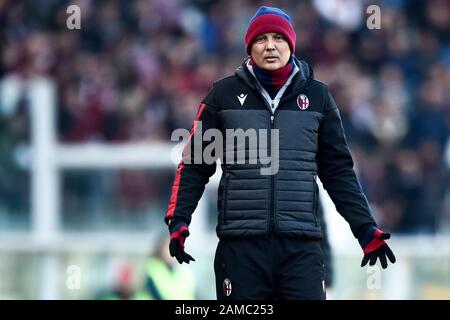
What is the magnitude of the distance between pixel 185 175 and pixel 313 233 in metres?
0.68

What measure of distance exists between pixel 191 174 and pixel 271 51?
2.27ft

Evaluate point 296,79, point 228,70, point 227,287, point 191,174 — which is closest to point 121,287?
point 228,70

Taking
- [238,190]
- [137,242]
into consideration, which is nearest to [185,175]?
Result: [238,190]

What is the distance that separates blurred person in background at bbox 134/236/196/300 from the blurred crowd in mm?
2405

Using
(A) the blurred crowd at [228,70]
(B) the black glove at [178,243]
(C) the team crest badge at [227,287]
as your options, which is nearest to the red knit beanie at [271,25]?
(B) the black glove at [178,243]

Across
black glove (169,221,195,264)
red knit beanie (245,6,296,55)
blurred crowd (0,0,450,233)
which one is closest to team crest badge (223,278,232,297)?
black glove (169,221,195,264)

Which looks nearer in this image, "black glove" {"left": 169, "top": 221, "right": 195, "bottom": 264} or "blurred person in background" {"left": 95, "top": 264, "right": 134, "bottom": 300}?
"black glove" {"left": 169, "top": 221, "right": 195, "bottom": 264}

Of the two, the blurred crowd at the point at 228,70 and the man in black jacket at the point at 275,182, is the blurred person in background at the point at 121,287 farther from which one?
the man in black jacket at the point at 275,182

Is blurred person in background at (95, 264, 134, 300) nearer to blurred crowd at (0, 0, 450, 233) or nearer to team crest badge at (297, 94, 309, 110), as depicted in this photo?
blurred crowd at (0, 0, 450, 233)

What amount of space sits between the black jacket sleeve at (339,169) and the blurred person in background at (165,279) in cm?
363

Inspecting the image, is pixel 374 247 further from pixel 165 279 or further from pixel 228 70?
pixel 228 70

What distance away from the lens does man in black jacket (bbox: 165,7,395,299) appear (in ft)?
20.3
